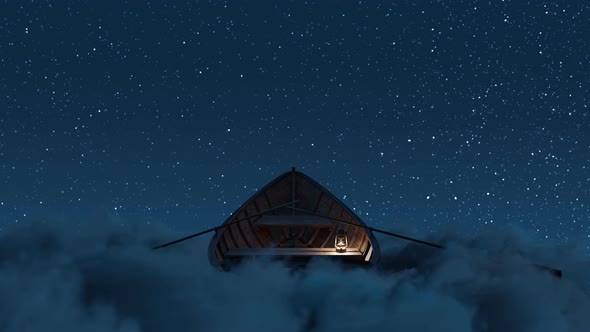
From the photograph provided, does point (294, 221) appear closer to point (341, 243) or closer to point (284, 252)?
point (284, 252)

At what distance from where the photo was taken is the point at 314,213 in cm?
1493

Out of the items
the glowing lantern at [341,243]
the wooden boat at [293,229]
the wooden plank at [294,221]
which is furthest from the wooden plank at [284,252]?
the wooden plank at [294,221]

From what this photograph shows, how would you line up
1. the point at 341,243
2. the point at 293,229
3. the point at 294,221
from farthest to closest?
the point at 293,229
the point at 294,221
the point at 341,243

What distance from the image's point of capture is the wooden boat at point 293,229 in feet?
43.9

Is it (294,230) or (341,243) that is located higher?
(294,230)

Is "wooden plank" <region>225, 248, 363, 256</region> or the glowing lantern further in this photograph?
the glowing lantern

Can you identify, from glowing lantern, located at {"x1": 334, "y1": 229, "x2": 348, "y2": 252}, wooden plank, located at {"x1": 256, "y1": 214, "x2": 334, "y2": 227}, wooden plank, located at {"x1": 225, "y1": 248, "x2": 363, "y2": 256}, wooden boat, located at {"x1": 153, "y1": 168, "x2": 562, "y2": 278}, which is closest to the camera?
wooden plank, located at {"x1": 225, "y1": 248, "x2": 363, "y2": 256}

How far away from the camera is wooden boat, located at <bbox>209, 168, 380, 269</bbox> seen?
13.4 meters

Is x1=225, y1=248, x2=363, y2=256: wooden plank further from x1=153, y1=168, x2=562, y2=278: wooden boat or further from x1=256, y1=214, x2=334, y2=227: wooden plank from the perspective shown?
x1=256, y1=214, x2=334, y2=227: wooden plank

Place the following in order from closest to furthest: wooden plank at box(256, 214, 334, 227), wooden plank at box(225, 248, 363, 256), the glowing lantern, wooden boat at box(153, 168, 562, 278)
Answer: wooden plank at box(225, 248, 363, 256)
wooden boat at box(153, 168, 562, 278)
the glowing lantern
wooden plank at box(256, 214, 334, 227)

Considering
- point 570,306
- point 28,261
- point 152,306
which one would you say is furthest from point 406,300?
point 28,261

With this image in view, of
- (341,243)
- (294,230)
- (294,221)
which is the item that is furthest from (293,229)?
(341,243)

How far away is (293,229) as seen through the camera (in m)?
16.0

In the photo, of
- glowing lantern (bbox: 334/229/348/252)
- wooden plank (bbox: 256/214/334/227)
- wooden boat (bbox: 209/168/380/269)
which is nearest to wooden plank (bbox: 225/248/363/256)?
wooden boat (bbox: 209/168/380/269)
